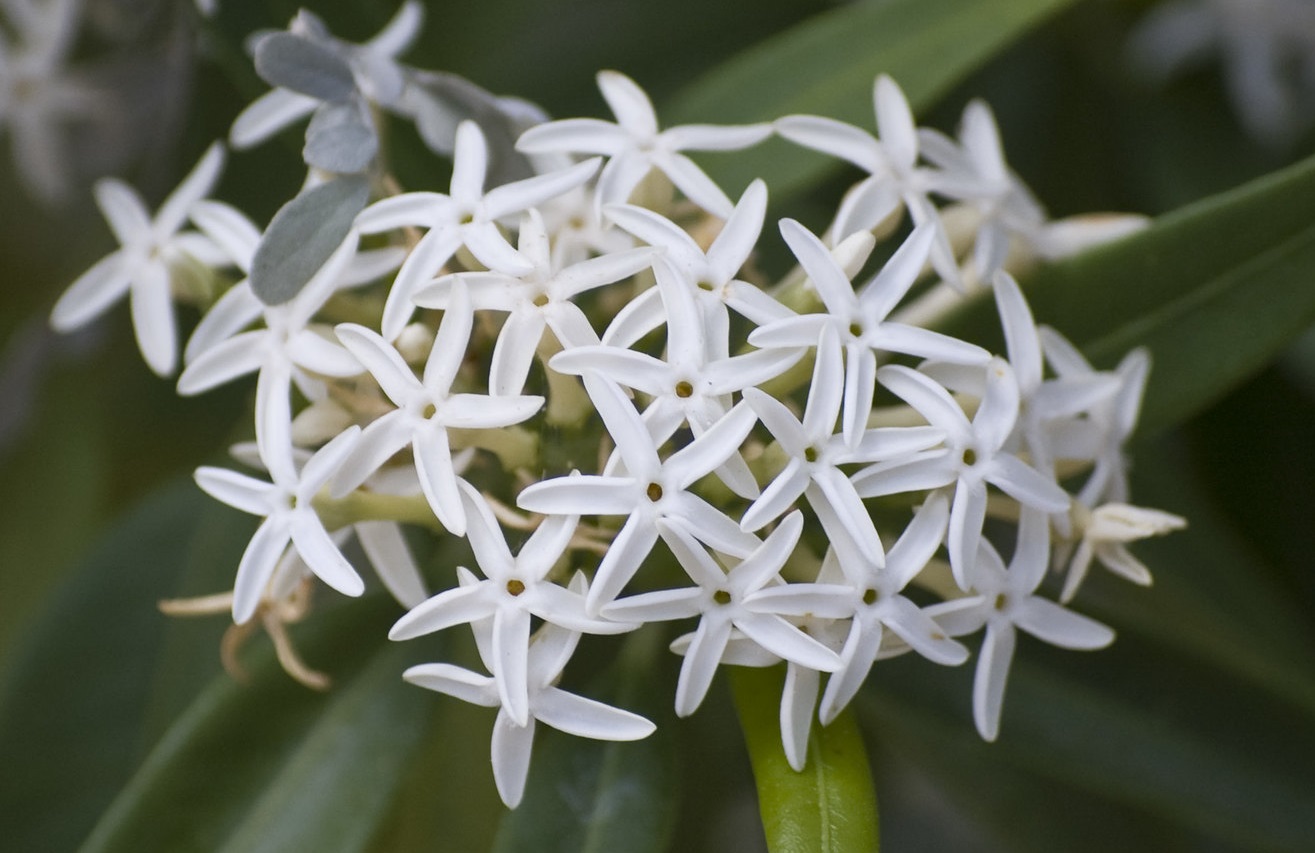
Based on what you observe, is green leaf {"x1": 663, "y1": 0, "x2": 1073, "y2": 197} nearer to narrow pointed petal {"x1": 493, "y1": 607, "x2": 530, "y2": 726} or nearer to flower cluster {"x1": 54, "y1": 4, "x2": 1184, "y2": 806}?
flower cluster {"x1": 54, "y1": 4, "x2": 1184, "y2": 806}

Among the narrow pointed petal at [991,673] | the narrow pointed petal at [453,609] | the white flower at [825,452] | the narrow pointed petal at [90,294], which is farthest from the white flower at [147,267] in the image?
the narrow pointed petal at [991,673]

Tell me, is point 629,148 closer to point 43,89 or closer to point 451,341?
point 451,341

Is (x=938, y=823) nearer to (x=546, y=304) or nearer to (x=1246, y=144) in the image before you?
(x=1246, y=144)

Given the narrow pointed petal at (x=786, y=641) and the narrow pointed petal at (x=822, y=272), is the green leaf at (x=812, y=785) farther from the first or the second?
the narrow pointed petal at (x=822, y=272)

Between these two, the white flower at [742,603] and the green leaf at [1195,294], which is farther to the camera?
the green leaf at [1195,294]

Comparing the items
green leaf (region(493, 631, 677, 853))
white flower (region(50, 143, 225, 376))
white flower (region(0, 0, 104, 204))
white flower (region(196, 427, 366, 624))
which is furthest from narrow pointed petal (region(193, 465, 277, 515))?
white flower (region(0, 0, 104, 204))

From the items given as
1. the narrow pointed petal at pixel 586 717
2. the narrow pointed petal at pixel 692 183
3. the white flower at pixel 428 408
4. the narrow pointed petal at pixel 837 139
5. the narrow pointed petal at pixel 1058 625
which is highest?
the narrow pointed petal at pixel 837 139

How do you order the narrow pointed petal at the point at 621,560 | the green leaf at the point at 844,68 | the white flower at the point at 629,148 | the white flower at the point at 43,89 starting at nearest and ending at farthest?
the narrow pointed petal at the point at 621,560 < the white flower at the point at 629,148 < the green leaf at the point at 844,68 < the white flower at the point at 43,89
